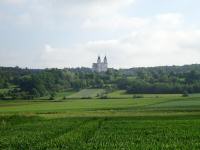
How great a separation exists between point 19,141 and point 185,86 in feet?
428

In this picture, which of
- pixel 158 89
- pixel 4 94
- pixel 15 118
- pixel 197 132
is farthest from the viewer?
pixel 158 89

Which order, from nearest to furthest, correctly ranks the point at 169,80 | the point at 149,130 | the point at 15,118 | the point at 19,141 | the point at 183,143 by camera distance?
the point at 183,143 < the point at 19,141 < the point at 149,130 < the point at 15,118 < the point at 169,80

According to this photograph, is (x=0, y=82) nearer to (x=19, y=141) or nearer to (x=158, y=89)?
(x=158, y=89)

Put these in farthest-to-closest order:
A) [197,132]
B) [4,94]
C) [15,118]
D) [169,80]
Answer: [169,80] → [4,94] → [15,118] → [197,132]

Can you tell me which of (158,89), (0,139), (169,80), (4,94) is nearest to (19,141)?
(0,139)

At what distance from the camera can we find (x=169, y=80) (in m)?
192

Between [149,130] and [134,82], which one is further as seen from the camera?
[134,82]

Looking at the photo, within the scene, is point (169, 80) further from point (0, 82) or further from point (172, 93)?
point (0, 82)

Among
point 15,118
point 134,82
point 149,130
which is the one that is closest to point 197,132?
point 149,130

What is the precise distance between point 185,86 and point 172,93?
484 cm

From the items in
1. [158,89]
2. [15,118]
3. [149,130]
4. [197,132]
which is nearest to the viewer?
[197,132]

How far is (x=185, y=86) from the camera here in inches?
6526

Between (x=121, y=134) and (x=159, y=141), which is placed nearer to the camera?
(x=159, y=141)

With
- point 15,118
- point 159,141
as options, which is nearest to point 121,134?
point 159,141
